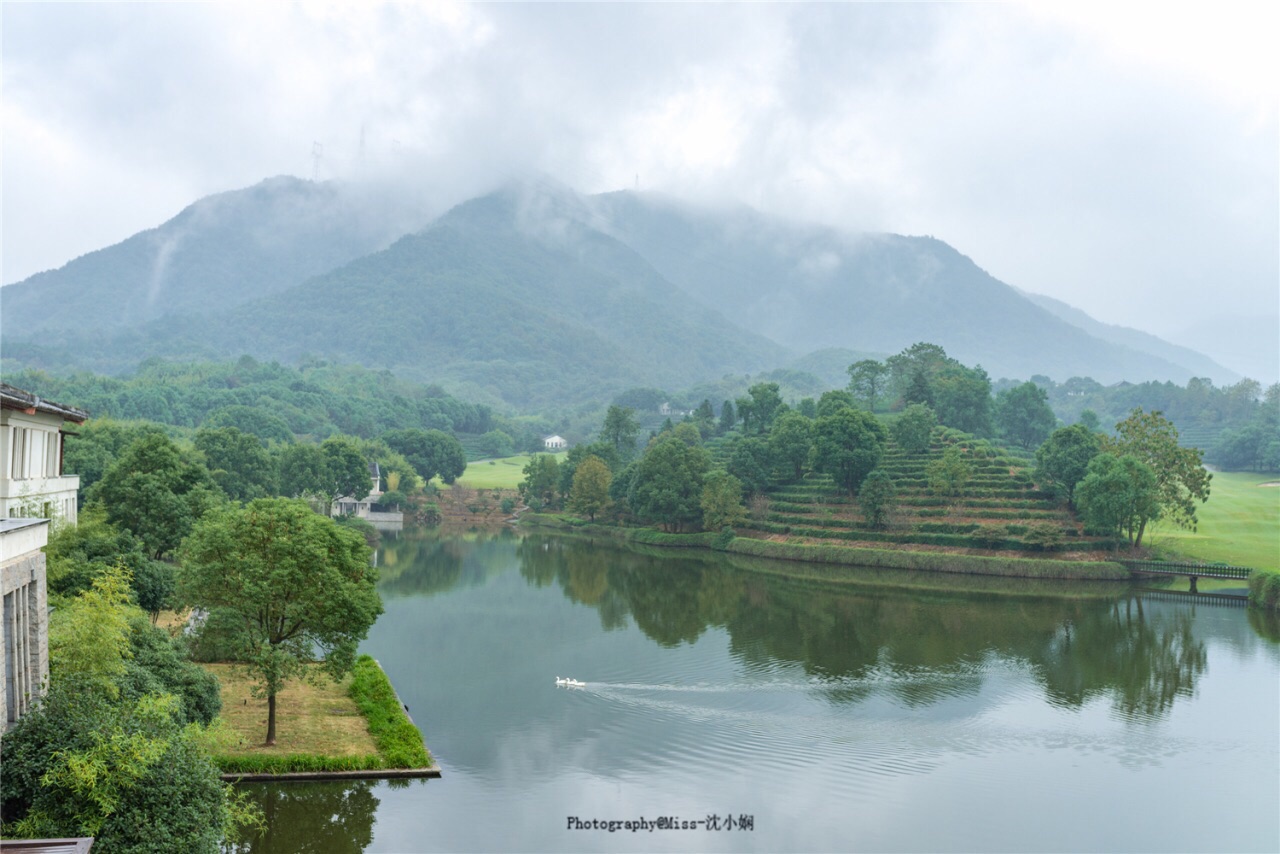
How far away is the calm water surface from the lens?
77.6ft

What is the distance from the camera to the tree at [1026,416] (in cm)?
9275

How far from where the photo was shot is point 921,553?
207 ft

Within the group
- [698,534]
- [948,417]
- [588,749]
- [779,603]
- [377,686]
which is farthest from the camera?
[948,417]

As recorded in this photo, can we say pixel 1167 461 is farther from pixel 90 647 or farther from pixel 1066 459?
pixel 90 647

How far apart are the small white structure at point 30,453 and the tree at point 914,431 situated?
58.0 meters

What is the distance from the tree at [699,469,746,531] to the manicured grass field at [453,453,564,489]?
107 feet

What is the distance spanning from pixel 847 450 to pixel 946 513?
8.24 metres

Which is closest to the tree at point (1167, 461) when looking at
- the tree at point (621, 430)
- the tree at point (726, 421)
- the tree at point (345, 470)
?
the tree at point (726, 421)

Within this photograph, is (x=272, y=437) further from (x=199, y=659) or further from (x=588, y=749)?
(x=588, y=749)

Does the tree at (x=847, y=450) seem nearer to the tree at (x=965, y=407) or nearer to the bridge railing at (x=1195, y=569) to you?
the bridge railing at (x=1195, y=569)

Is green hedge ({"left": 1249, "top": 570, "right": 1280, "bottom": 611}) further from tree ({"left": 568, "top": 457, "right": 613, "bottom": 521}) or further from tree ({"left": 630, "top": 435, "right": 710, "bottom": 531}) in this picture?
tree ({"left": 568, "top": 457, "right": 613, "bottom": 521})

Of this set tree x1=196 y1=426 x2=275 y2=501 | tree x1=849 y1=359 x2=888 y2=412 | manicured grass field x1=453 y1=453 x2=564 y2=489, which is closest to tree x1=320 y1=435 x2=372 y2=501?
tree x1=196 y1=426 x2=275 y2=501

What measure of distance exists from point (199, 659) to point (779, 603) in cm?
2785

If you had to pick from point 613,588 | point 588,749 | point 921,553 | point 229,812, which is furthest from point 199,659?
point 921,553
